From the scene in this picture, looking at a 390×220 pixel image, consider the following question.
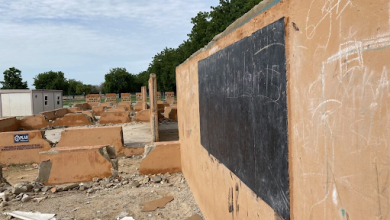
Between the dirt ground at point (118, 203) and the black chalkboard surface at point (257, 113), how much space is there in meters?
2.65

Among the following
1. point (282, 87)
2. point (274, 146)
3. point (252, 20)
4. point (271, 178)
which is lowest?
point (271, 178)

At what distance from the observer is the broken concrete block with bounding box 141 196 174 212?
574cm

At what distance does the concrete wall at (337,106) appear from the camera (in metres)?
1.11

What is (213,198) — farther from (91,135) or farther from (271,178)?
(91,135)

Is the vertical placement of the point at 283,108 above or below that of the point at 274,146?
above

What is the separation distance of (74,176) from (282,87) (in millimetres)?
6728

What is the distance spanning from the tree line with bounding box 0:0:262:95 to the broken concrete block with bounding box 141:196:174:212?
21648 mm

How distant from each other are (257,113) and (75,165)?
625cm

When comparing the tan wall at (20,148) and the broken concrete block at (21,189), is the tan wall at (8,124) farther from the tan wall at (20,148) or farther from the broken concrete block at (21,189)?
the broken concrete block at (21,189)

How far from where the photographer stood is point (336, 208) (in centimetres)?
139

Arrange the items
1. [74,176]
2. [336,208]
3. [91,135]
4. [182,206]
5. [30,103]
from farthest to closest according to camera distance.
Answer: [30,103] < [91,135] < [74,176] < [182,206] < [336,208]

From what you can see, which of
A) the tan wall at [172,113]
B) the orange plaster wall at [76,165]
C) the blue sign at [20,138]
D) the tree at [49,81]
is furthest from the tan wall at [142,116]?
the tree at [49,81]

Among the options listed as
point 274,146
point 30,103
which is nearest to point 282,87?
point 274,146

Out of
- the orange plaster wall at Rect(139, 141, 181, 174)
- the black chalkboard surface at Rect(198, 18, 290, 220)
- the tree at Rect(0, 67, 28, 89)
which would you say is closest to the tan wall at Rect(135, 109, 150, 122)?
the orange plaster wall at Rect(139, 141, 181, 174)
